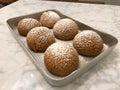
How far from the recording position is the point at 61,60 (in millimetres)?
462

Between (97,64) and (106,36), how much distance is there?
0.11 m

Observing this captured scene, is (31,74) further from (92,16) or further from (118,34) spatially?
(92,16)

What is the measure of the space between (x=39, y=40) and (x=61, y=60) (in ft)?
0.48

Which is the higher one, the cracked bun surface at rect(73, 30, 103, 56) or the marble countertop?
the cracked bun surface at rect(73, 30, 103, 56)

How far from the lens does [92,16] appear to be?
0.88 metres

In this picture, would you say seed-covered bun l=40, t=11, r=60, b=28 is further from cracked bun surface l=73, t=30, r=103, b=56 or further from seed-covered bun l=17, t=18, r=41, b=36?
cracked bun surface l=73, t=30, r=103, b=56

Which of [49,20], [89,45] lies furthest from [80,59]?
[49,20]

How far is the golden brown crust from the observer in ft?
1.50

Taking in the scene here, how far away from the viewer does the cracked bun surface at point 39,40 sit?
574 mm

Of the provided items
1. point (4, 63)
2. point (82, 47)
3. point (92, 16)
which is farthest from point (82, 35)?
point (92, 16)

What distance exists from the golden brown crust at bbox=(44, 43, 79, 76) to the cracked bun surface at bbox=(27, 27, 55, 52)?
9 centimetres

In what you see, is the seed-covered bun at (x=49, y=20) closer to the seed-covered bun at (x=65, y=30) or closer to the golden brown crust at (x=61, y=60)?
the seed-covered bun at (x=65, y=30)

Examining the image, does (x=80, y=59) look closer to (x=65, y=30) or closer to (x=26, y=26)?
(x=65, y=30)

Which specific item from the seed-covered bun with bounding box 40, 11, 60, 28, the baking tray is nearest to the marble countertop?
the baking tray
